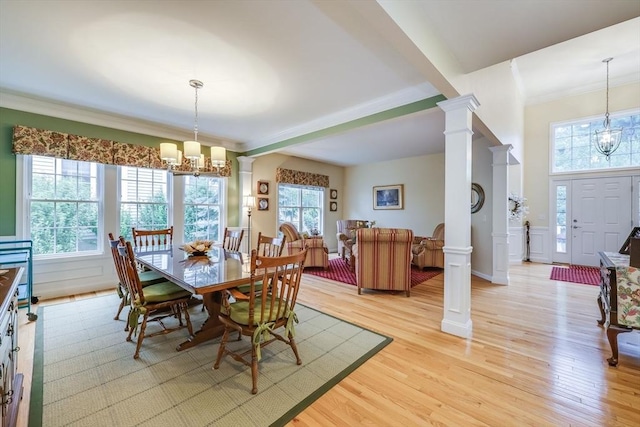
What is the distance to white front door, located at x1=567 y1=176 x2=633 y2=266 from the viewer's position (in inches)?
215

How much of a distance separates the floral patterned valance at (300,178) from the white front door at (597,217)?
6.05 m

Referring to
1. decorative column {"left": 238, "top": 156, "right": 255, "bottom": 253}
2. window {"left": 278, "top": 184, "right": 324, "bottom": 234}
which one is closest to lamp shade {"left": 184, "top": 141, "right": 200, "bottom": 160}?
decorative column {"left": 238, "top": 156, "right": 255, "bottom": 253}

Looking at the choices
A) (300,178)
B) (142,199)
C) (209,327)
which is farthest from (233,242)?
(300,178)

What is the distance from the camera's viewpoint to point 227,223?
5.45 m

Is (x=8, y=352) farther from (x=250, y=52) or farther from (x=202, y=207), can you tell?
(x=202, y=207)

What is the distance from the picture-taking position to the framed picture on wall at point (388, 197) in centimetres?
732

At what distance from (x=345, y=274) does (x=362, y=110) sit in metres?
2.98

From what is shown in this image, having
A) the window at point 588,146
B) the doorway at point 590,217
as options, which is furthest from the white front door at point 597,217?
the window at point 588,146

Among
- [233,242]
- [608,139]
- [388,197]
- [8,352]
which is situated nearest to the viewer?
[8,352]

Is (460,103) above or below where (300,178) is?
above

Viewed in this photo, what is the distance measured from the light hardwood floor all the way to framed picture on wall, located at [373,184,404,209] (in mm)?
4217

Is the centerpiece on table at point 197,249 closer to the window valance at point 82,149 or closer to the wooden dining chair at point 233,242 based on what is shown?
the wooden dining chair at point 233,242

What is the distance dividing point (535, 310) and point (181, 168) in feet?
17.5

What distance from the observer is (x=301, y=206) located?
24.2 ft
